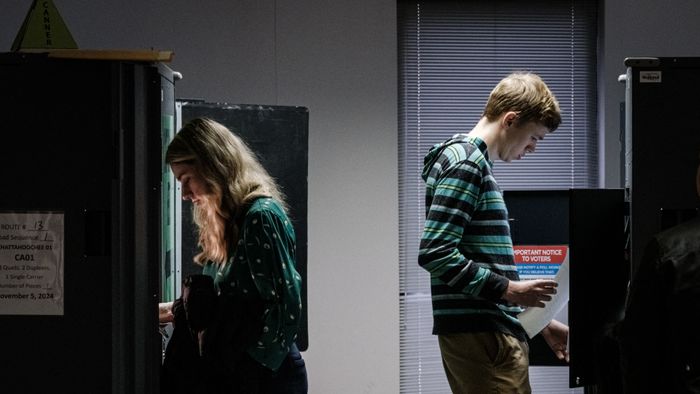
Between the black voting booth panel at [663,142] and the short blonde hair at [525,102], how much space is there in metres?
0.34

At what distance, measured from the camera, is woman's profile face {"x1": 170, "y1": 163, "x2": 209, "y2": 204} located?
210cm

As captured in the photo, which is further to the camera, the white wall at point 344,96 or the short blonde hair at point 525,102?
the white wall at point 344,96

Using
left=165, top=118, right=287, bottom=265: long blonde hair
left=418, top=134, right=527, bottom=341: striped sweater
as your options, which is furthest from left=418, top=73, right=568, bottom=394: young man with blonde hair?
left=165, top=118, right=287, bottom=265: long blonde hair

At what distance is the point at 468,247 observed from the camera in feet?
7.38

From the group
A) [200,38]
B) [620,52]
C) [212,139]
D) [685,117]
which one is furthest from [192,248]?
[620,52]

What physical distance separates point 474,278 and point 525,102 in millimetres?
526

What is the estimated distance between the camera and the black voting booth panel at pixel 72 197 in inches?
71.2

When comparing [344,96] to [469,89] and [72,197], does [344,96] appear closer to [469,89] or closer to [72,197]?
[469,89]

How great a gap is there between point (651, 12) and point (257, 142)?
2.26 metres

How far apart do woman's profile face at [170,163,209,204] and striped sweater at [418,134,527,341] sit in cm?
59

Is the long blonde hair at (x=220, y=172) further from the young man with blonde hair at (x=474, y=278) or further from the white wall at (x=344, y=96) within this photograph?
the white wall at (x=344, y=96)

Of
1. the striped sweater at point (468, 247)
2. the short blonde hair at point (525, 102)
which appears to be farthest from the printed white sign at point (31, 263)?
the short blonde hair at point (525, 102)

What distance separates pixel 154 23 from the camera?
4.23 m

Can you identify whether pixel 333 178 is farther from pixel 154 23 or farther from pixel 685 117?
pixel 685 117
